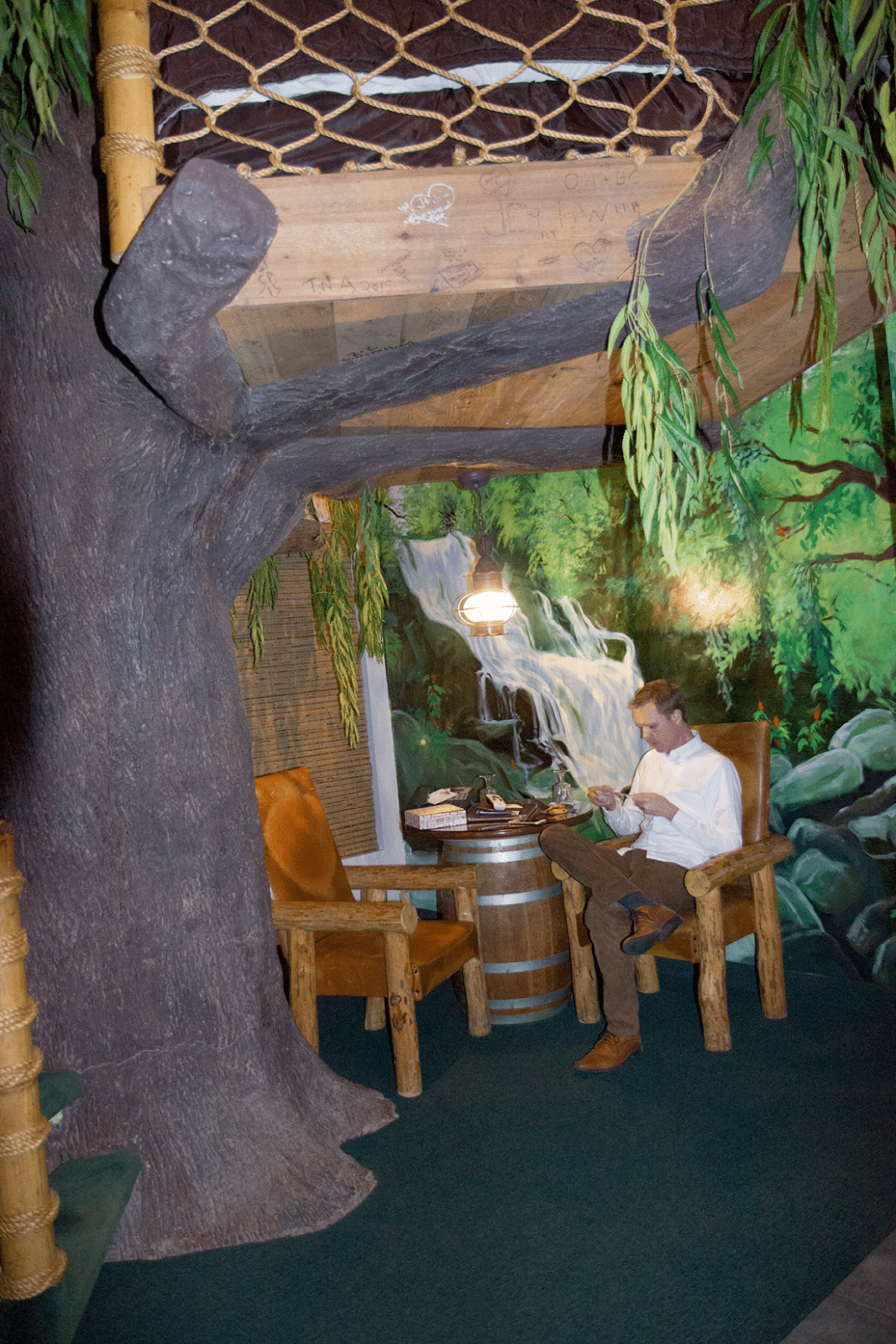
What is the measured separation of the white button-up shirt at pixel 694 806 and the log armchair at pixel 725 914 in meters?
0.11

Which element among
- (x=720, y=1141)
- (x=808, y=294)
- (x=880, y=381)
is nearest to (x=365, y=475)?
(x=808, y=294)

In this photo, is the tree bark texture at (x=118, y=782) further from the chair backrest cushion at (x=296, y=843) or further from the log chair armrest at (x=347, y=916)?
the chair backrest cushion at (x=296, y=843)

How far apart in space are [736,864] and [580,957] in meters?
0.83

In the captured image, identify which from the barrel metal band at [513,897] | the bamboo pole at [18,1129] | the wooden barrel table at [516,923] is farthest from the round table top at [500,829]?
the bamboo pole at [18,1129]

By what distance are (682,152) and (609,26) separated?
32cm

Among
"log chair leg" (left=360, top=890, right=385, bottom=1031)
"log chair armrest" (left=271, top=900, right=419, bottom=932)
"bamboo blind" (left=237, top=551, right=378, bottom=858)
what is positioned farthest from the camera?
"bamboo blind" (left=237, top=551, right=378, bottom=858)

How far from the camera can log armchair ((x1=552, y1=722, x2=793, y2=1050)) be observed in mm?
3217

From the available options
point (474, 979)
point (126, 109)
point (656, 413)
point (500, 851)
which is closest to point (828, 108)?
point (656, 413)

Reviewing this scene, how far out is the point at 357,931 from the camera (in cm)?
306

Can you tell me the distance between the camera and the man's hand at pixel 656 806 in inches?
138

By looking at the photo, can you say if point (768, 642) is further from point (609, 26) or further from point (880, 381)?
point (609, 26)

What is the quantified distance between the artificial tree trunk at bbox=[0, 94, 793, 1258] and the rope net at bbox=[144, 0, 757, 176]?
0.43 m

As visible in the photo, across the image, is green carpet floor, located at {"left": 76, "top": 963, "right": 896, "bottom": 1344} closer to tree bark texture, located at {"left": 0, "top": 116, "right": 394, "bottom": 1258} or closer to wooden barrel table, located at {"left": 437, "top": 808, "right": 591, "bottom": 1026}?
tree bark texture, located at {"left": 0, "top": 116, "right": 394, "bottom": 1258}

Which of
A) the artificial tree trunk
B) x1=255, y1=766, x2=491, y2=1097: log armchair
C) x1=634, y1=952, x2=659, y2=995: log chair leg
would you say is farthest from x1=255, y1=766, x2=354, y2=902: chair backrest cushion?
x1=634, y1=952, x2=659, y2=995: log chair leg
